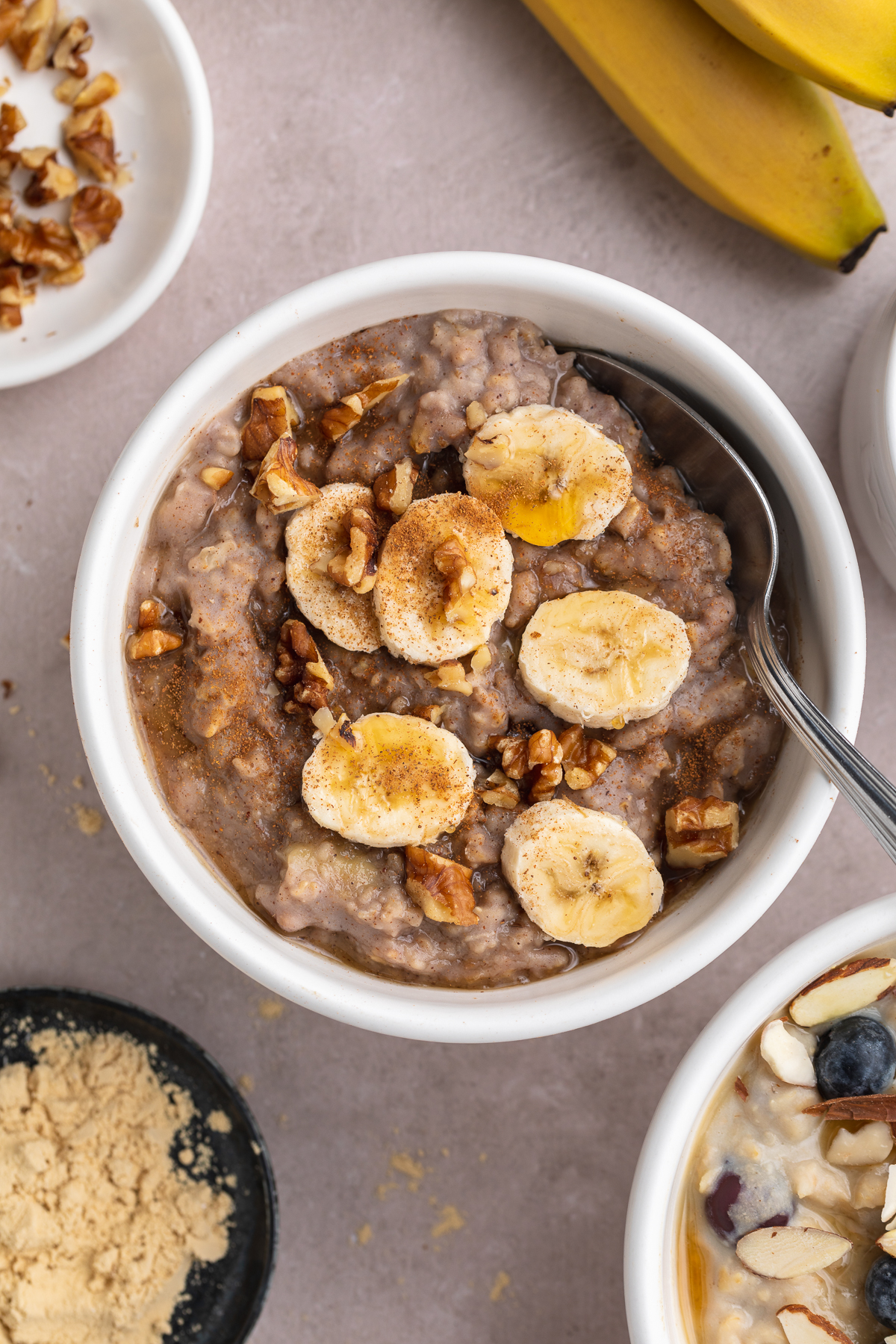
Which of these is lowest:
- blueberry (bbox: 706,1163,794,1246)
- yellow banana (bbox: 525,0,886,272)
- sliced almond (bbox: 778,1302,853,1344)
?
sliced almond (bbox: 778,1302,853,1344)

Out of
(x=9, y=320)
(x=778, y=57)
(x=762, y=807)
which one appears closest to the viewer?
(x=762, y=807)

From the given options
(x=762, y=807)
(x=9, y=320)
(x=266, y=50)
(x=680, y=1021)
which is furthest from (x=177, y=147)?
(x=680, y=1021)

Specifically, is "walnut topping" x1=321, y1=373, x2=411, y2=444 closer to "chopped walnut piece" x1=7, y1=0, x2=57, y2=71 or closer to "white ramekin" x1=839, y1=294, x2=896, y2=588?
"white ramekin" x1=839, y1=294, x2=896, y2=588

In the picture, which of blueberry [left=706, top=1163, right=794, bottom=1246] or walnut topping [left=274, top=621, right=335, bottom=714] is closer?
walnut topping [left=274, top=621, right=335, bottom=714]

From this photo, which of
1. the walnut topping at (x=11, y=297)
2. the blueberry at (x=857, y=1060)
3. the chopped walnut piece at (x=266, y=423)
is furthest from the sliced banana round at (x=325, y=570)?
the blueberry at (x=857, y=1060)

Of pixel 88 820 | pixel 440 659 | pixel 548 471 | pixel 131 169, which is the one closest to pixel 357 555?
pixel 440 659

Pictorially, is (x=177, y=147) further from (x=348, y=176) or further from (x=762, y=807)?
(x=762, y=807)

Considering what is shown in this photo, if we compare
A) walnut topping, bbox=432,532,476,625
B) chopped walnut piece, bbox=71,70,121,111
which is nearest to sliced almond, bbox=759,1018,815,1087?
walnut topping, bbox=432,532,476,625
